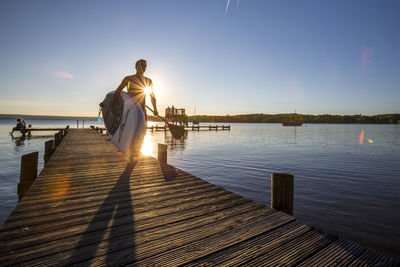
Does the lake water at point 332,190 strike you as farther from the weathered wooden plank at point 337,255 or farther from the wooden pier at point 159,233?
the wooden pier at point 159,233

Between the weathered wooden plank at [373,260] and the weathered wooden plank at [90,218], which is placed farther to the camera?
the weathered wooden plank at [90,218]

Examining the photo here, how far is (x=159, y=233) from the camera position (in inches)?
94.4

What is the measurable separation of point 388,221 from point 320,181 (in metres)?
3.84

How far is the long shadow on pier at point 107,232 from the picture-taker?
6.40 feet

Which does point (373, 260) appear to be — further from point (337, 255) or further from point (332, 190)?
point (332, 190)

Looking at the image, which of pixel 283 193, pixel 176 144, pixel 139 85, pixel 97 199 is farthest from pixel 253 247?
pixel 176 144

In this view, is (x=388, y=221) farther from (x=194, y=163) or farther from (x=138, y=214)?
(x=194, y=163)

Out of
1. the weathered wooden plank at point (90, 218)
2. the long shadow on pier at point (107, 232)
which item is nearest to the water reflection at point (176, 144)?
the weathered wooden plank at point (90, 218)

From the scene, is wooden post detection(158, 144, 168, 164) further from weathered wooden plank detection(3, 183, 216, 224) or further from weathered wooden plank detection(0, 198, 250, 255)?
weathered wooden plank detection(0, 198, 250, 255)

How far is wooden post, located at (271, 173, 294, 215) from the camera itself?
3.25 m

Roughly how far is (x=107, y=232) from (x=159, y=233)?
62 centimetres

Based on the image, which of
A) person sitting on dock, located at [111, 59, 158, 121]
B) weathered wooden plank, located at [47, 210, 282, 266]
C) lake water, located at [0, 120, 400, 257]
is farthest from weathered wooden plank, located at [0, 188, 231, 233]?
lake water, located at [0, 120, 400, 257]

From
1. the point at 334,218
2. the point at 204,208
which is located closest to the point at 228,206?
the point at 204,208

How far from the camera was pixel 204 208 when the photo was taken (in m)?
3.17
